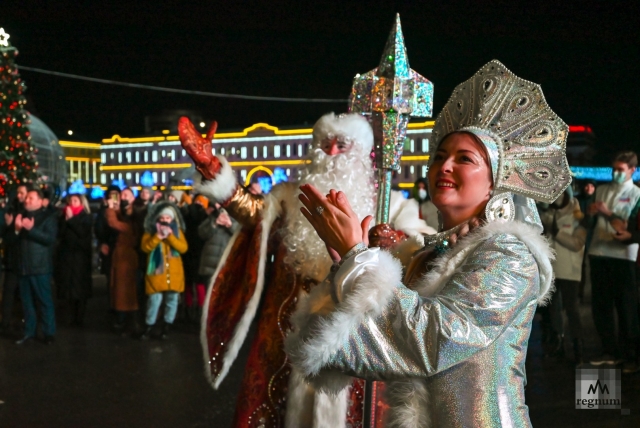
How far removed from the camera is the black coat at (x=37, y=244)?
8578 millimetres

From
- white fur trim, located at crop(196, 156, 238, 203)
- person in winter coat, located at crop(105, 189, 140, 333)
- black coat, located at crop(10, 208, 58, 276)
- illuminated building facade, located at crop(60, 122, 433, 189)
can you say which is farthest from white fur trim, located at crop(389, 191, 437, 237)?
illuminated building facade, located at crop(60, 122, 433, 189)

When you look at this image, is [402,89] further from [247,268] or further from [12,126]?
[12,126]

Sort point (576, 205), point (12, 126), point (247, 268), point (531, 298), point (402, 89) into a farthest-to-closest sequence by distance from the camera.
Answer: point (12, 126) < point (576, 205) < point (247, 268) < point (402, 89) < point (531, 298)

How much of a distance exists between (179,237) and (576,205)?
16.5 feet

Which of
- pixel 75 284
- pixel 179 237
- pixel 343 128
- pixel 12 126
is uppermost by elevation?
pixel 12 126

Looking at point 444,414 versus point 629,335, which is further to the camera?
point 629,335

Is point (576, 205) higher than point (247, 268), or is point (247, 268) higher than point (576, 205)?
point (576, 205)

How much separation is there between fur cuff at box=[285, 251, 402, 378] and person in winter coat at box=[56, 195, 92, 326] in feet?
28.8

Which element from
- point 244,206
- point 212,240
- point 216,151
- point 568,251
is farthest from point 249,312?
point 216,151

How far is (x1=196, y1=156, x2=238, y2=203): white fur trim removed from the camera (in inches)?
169

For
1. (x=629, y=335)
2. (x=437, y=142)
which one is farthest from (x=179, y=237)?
(x=437, y=142)

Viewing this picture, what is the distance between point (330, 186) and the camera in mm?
4477

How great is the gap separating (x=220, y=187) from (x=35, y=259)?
17.3 feet

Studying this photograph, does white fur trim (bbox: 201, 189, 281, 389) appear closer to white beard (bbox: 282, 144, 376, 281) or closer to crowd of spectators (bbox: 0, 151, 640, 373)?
white beard (bbox: 282, 144, 376, 281)
